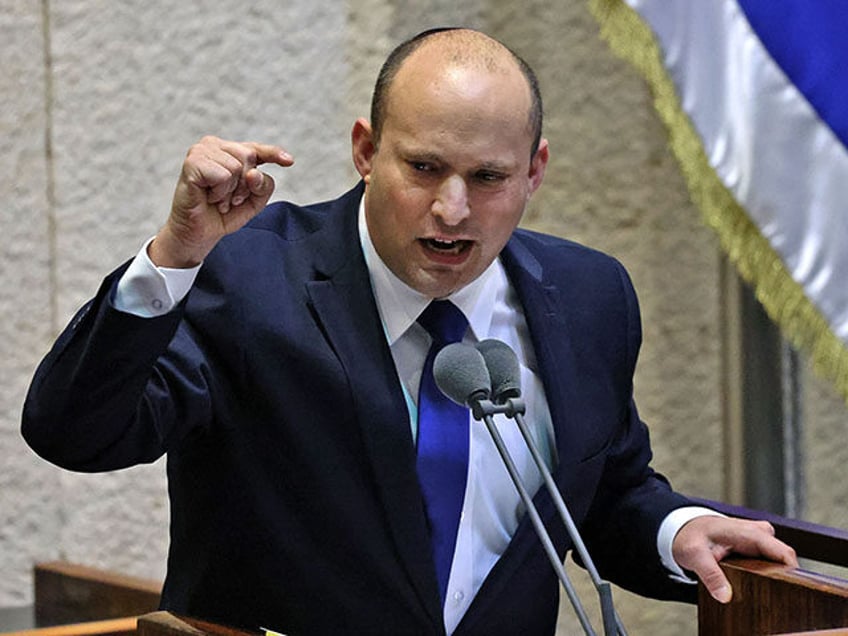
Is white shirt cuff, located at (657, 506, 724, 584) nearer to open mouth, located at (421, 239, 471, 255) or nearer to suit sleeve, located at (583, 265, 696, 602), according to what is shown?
suit sleeve, located at (583, 265, 696, 602)

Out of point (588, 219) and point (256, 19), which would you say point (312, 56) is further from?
point (588, 219)

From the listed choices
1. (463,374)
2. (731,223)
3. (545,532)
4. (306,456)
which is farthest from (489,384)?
(731,223)

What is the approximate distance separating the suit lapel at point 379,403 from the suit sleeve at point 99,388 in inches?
10.4

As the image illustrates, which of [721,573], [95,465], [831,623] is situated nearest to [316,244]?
[95,465]

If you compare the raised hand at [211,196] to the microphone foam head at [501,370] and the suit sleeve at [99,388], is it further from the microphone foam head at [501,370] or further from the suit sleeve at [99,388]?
the microphone foam head at [501,370]

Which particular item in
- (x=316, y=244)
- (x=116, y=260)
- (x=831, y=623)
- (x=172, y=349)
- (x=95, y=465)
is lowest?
(x=831, y=623)

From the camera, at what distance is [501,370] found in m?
1.53

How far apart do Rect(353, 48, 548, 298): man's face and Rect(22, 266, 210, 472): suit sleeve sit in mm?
304

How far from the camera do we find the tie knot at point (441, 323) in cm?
192

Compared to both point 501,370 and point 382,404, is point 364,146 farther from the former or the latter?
point 501,370

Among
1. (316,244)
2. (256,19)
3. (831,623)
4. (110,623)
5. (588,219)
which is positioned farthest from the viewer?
(588,219)

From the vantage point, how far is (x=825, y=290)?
2.34m

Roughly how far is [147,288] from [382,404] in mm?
352

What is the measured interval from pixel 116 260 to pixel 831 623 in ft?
5.45
